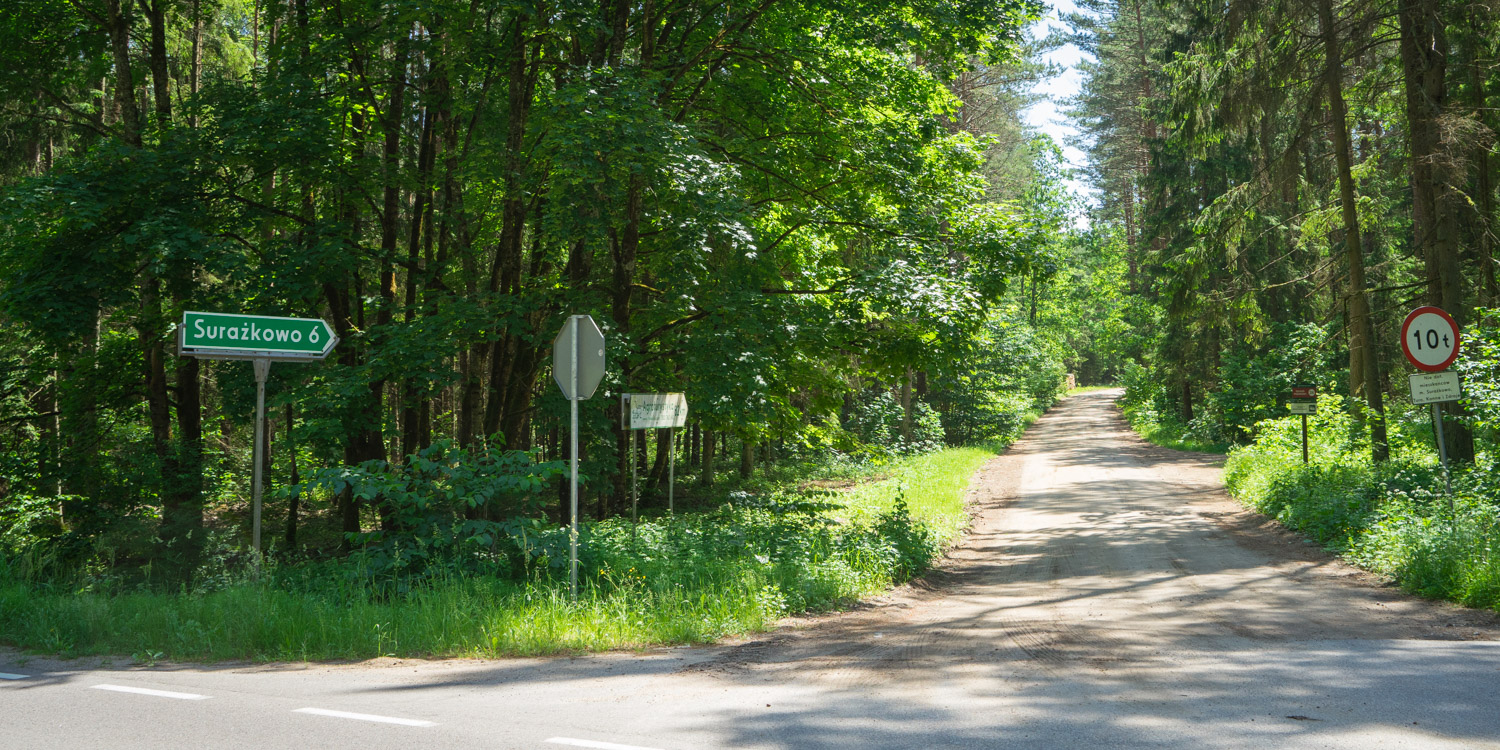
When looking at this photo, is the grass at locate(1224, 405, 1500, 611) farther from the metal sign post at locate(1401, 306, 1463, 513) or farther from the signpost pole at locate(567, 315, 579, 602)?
the signpost pole at locate(567, 315, 579, 602)

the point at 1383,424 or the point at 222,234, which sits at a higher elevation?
the point at 222,234

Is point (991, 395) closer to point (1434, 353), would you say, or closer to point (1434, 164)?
point (1434, 164)

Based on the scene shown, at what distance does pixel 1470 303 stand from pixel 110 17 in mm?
27834

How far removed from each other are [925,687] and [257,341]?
7285mm

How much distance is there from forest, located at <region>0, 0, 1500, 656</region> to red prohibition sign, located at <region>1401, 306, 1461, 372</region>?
4.51 feet

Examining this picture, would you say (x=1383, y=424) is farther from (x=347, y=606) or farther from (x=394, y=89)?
(x=394, y=89)

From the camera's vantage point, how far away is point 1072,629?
26.3 feet

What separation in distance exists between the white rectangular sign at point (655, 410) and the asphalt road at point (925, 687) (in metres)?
3.76

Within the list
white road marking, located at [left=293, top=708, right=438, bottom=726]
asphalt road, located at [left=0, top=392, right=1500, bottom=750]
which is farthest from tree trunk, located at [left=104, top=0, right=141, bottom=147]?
white road marking, located at [left=293, top=708, right=438, bottom=726]

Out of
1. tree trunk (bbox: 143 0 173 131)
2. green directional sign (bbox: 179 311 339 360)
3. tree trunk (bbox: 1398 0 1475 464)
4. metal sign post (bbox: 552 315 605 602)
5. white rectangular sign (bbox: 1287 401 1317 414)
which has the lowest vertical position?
white rectangular sign (bbox: 1287 401 1317 414)

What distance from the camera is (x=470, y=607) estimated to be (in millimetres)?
7695

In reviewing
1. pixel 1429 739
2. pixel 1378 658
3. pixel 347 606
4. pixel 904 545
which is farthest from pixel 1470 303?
pixel 347 606

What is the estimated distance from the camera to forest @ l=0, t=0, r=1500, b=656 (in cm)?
1054

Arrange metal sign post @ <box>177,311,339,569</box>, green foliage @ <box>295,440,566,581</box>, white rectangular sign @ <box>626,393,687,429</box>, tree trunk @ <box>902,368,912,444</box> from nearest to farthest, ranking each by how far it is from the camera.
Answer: metal sign post @ <box>177,311,339,569</box>
green foliage @ <box>295,440,566,581</box>
white rectangular sign @ <box>626,393,687,429</box>
tree trunk @ <box>902,368,912,444</box>
